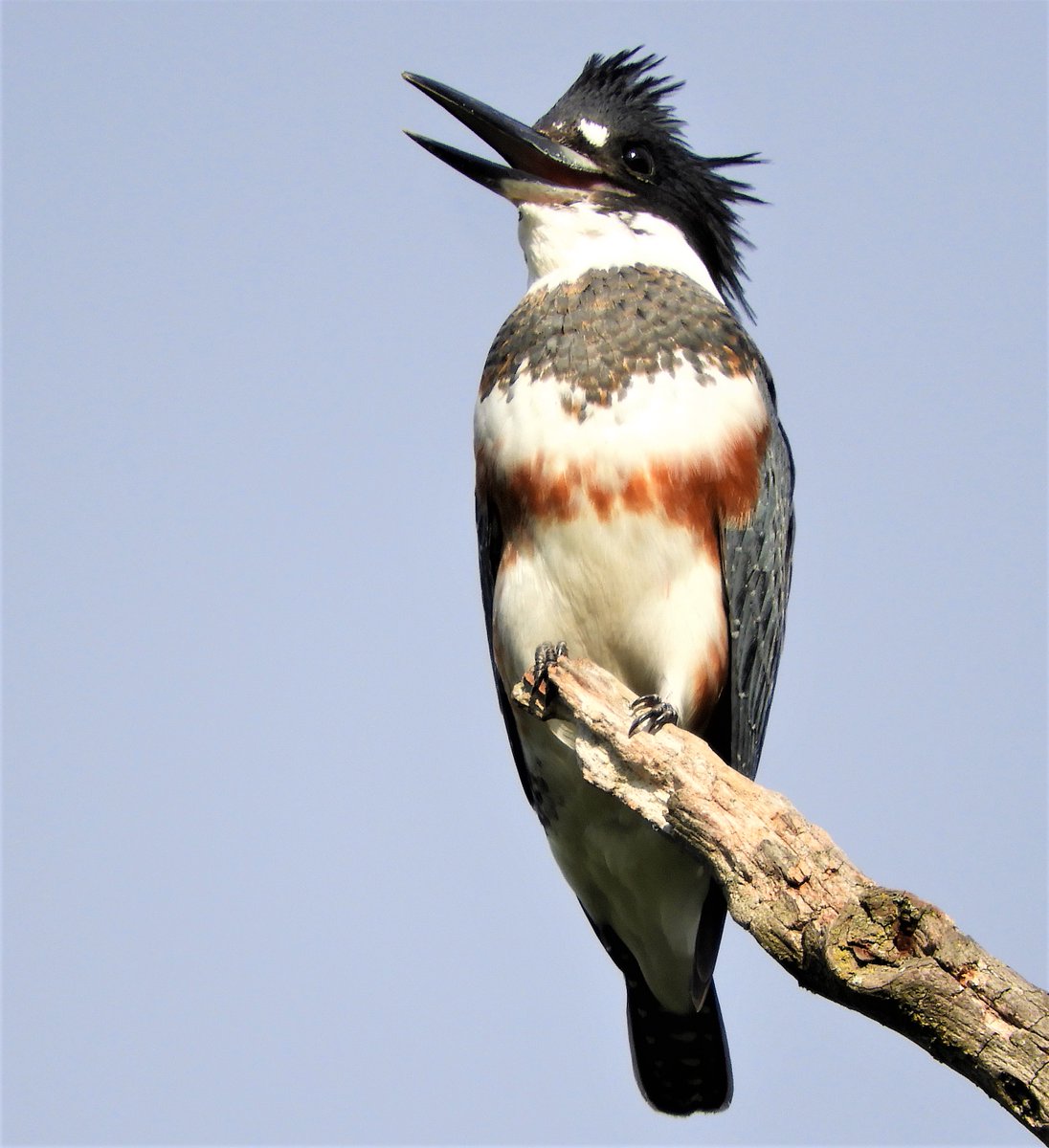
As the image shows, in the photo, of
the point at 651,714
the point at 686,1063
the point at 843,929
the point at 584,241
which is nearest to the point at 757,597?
the point at 651,714

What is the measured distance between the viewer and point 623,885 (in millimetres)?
5473

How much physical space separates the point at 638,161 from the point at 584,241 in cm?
54

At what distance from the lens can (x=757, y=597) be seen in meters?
5.12

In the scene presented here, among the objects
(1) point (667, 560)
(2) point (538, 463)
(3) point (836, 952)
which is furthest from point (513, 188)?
(3) point (836, 952)

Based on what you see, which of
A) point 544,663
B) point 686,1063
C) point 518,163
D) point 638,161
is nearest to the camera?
point 544,663

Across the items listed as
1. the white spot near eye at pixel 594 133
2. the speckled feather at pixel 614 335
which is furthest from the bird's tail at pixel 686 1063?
the white spot near eye at pixel 594 133

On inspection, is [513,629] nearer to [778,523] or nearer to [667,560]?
[667,560]

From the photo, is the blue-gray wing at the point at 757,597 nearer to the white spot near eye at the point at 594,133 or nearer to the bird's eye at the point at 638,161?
the bird's eye at the point at 638,161

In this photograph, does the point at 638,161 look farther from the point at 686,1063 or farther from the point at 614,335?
the point at 686,1063

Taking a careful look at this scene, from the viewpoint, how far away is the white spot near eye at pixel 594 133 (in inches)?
228

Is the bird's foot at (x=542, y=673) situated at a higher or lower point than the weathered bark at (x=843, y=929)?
higher

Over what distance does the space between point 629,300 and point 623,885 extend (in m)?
2.22

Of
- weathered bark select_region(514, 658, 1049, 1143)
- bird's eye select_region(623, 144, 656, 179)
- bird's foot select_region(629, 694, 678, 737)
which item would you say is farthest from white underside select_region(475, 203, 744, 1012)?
weathered bark select_region(514, 658, 1049, 1143)

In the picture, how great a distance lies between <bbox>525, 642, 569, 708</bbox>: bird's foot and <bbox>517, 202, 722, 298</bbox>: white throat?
1508 mm
